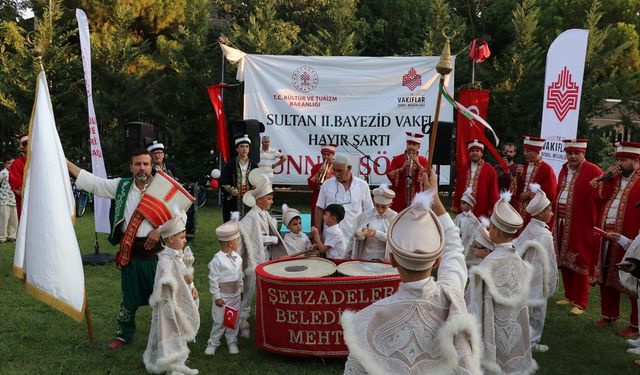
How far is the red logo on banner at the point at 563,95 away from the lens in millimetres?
9141

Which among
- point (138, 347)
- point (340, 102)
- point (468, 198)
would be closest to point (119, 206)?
point (138, 347)

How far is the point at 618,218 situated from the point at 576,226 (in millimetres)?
676

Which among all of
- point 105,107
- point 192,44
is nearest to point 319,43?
point 192,44

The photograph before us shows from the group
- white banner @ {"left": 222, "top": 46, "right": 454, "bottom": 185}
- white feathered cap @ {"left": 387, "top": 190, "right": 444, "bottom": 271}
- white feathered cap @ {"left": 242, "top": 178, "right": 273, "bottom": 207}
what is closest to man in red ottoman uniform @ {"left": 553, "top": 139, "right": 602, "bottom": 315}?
white feathered cap @ {"left": 242, "top": 178, "right": 273, "bottom": 207}

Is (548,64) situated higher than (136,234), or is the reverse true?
(548,64)

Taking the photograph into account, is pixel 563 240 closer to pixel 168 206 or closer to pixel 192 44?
pixel 168 206

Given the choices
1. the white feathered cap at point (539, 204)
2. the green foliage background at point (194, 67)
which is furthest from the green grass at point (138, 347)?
the green foliage background at point (194, 67)

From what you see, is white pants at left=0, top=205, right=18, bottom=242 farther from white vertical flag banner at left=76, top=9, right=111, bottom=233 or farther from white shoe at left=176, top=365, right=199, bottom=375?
white shoe at left=176, top=365, right=199, bottom=375

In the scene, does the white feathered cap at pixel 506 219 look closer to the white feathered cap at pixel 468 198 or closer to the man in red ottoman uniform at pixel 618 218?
the man in red ottoman uniform at pixel 618 218

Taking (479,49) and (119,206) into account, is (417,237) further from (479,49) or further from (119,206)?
(479,49)

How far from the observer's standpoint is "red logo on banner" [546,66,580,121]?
30.0 feet

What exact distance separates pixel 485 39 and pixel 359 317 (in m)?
10.3

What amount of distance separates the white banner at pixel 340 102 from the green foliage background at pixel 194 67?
8.11 feet

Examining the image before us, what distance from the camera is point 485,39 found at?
11.9m
